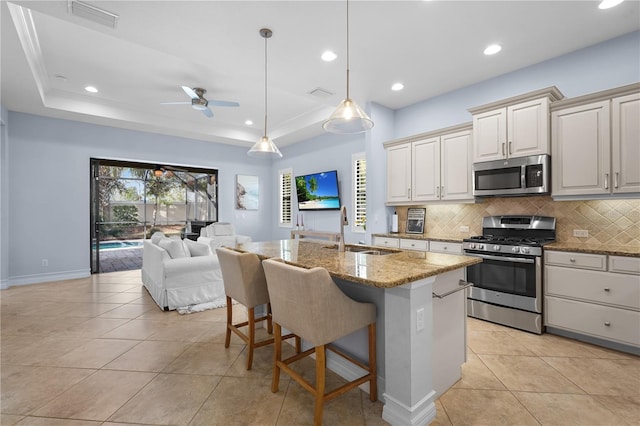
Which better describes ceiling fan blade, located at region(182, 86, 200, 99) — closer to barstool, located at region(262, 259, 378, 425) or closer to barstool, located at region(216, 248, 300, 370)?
barstool, located at region(216, 248, 300, 370)

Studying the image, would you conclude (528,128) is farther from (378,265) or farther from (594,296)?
(378,265)

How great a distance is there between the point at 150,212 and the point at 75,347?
170 inches

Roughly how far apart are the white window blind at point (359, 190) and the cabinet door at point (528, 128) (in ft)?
8.49

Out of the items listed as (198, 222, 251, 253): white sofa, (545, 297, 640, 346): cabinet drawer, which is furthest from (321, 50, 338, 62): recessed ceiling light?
(198, 222, 251, 253): white sofa

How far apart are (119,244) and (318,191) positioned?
4.41m

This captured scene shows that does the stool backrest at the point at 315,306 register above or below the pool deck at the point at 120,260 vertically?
above

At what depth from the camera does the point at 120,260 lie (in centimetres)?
654

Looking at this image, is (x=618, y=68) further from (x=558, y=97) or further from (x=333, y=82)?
(x=333, y=82)

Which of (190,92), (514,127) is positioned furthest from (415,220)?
(190,92)

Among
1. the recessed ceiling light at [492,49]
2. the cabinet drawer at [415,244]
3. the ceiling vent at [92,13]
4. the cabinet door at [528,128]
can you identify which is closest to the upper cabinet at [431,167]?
the cabinet door at [528,128]

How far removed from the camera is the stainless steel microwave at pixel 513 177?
308 centimetres

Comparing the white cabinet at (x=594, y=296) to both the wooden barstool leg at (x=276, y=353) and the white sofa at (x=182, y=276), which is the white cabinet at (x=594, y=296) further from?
the white sofa at (x=182, y=276)

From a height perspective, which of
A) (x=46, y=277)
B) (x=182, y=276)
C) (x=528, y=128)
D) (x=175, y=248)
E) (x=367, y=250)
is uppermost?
(x=528, y=128)

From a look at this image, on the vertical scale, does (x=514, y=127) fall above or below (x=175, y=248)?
above
